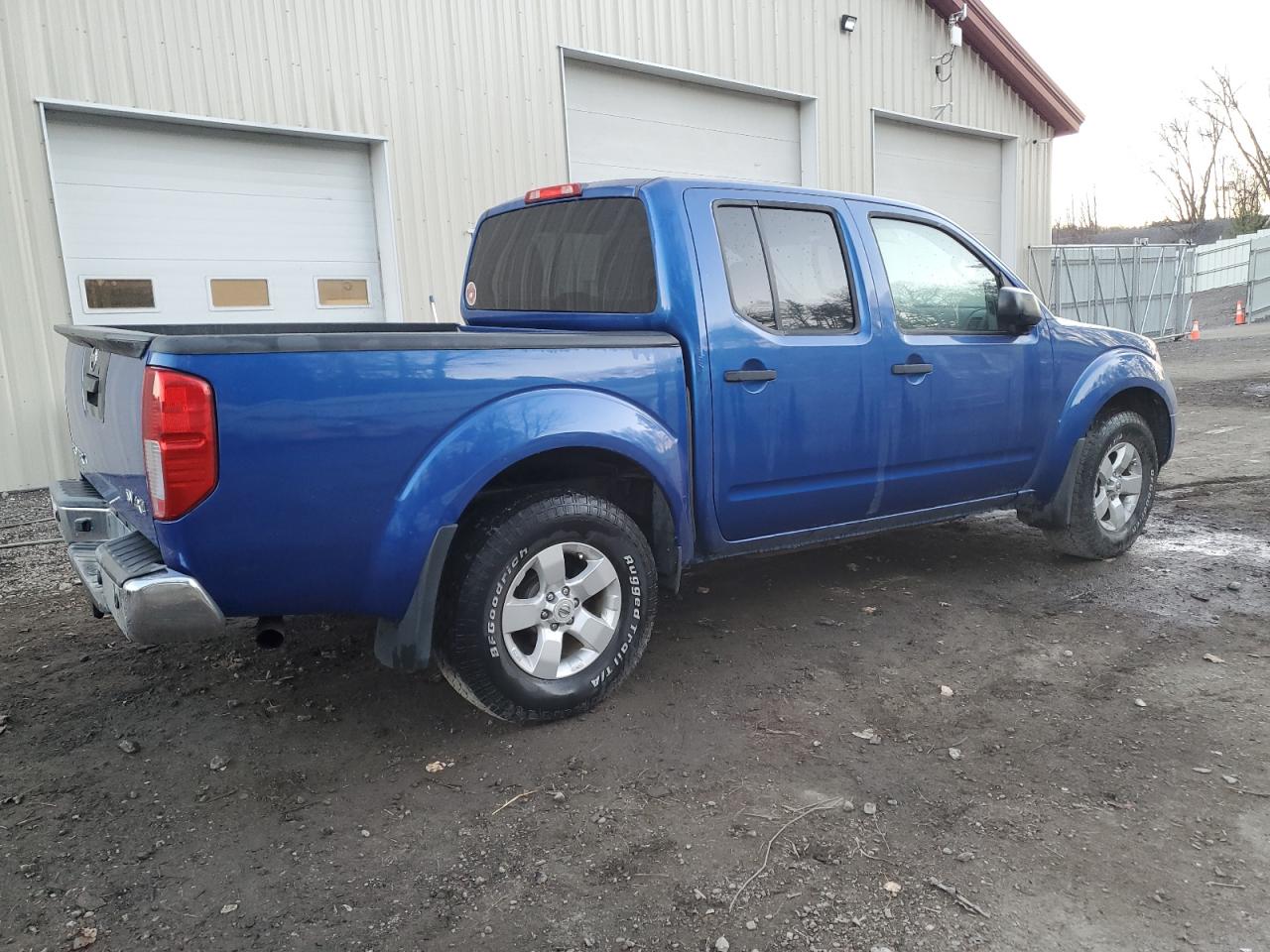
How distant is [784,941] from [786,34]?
11737mm

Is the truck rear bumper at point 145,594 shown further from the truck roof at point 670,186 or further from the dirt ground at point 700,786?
the truck roof at point 670,186

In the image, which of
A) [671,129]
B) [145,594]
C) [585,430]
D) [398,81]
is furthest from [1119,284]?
[145,594]

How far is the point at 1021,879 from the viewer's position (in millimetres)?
2461

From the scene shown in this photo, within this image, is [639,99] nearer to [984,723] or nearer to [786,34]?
A: [786,34]

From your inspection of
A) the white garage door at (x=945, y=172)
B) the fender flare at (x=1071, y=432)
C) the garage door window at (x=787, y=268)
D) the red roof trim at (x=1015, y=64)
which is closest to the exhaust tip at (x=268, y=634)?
the garage door window at (x=787, y=268)

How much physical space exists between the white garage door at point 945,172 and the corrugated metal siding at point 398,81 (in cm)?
72

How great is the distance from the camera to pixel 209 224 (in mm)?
7984

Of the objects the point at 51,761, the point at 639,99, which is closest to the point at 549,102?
the point at 639,99

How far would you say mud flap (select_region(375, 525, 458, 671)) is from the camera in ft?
10.1

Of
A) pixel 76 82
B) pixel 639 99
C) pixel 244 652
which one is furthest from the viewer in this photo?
pixel 639 99

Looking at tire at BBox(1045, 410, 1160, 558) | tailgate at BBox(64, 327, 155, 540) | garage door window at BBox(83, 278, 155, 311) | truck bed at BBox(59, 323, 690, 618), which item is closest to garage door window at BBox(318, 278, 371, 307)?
garage door window at BBox(83, 278, 155, 311)

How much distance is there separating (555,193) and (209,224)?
4.96m

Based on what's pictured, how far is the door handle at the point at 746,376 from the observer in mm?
3748

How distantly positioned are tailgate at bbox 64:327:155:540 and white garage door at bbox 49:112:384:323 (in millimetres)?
4216
